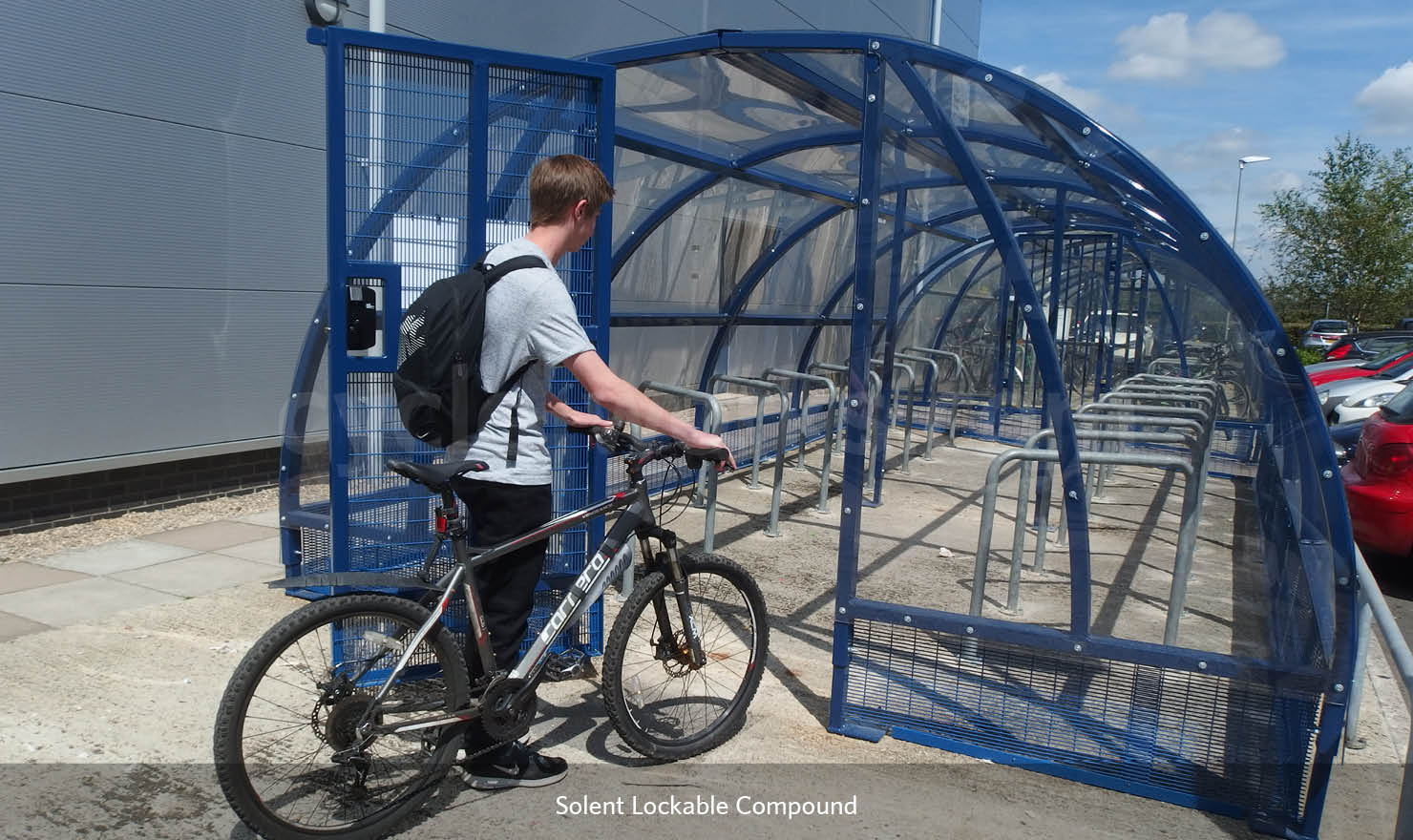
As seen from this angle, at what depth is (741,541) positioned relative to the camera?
634cm

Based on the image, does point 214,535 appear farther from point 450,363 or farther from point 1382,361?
point 1382,361

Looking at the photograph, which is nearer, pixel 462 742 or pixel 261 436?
pixel 462 742

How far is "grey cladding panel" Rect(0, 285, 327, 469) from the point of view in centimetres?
529

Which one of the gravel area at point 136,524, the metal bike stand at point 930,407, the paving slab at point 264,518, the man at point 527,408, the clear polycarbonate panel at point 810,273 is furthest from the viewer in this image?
the metal bike stand at point 930,407

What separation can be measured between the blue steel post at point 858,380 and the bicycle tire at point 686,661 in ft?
0.94

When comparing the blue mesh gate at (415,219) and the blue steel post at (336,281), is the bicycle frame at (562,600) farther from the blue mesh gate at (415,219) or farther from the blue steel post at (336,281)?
the blue steel post at (336,281)

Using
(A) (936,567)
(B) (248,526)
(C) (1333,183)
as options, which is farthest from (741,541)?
(C) (1333,183)

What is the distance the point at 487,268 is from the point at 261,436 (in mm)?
4387

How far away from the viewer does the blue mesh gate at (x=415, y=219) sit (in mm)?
3414

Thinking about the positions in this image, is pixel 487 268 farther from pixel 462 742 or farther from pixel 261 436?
pixel 261 436

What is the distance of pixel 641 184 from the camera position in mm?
6531

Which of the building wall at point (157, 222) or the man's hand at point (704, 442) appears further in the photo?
the building wall at point (157, 222)

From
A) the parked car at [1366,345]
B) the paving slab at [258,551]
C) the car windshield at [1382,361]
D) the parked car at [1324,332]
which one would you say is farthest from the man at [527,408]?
the parked car at [1324,332]

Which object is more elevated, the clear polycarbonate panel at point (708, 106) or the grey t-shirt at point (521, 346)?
the clear polycarbonate panel at point (708, 106)
